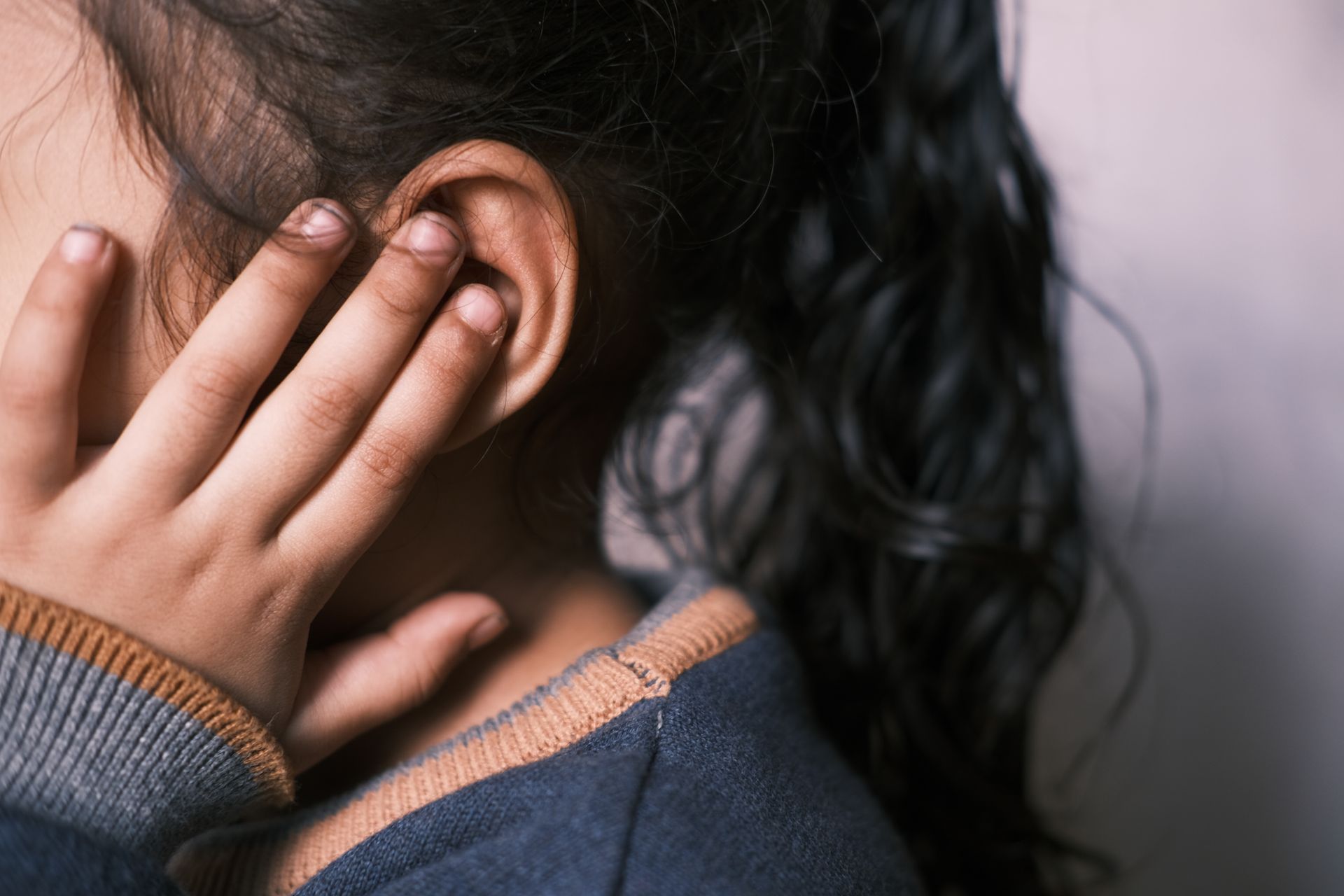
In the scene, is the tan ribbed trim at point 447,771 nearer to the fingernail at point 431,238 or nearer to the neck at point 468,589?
the neck at point 468,589

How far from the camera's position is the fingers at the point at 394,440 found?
0.54 m

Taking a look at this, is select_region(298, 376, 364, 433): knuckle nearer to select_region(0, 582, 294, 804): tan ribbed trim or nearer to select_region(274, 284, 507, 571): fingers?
select_region(274, 284, 507, 571): fingers

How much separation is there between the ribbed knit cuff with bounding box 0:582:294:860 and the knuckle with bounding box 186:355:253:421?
103 mm

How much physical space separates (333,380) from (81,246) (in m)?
0.12

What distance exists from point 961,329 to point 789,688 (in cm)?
35

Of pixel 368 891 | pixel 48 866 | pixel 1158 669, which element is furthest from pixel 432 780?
pixel 1158 669

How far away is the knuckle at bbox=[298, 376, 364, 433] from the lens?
526 millimetres

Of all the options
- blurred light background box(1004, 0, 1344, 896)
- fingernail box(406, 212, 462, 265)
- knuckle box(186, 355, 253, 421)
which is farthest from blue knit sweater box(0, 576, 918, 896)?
blurred light background box(1004, 0, 1344, 896)

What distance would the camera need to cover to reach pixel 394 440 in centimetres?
54

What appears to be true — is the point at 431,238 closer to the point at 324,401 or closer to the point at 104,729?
the point at 324,401

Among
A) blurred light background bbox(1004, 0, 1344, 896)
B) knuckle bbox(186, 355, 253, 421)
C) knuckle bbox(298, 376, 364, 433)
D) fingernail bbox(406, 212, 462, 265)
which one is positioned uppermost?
fingernail bbox(406, 212, 462, 265)

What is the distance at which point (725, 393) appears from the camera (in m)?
1.00

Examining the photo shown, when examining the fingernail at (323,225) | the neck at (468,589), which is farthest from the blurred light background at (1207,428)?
the fingernail at (323,225)

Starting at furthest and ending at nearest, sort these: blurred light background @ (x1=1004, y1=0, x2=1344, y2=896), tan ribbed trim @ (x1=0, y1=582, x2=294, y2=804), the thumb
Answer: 1. blurred light background @ (x1=1004, y1=0, x2=1344, y2=896)
2. the thumb
3. tan ribbed trim @ (x1=0, y1=582, x2=294, y2=804)
